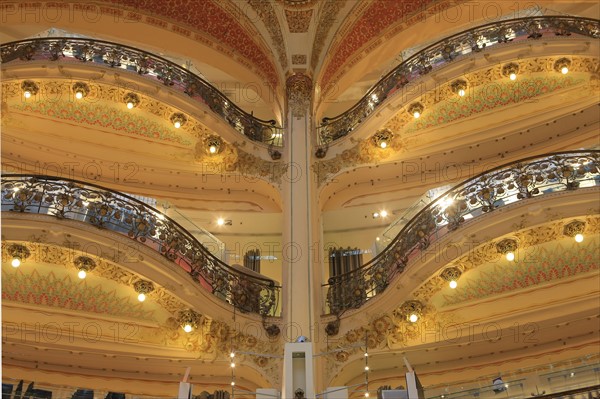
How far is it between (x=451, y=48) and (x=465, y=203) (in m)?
3.44

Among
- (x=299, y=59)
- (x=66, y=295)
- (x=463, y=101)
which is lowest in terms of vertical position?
(x=66, y=295)

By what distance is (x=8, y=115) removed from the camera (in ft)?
36.0

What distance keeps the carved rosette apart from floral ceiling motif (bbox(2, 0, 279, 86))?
62cm

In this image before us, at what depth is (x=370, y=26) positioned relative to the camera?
1285 centimetres

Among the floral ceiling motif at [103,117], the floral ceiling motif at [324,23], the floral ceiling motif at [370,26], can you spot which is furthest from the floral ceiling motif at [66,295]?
the floral ceiling motif at [370,26]

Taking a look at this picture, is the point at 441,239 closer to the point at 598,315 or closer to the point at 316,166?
the point at 598,315

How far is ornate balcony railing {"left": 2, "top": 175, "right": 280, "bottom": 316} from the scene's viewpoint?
28.1 ft

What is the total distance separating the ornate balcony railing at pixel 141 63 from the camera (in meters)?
10.6

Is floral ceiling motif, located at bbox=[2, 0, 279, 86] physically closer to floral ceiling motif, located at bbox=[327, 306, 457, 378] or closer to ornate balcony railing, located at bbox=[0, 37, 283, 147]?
ornate balcony railing, located at bbox=[0, 37, 283, 147]

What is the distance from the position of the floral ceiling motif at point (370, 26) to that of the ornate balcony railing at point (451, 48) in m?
1.24

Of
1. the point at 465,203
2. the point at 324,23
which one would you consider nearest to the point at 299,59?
the point at 324,23

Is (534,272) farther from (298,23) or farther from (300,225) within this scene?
(298,23)

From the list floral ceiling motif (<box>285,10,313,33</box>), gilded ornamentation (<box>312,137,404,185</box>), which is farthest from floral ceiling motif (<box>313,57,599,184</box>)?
floral ceiling motif (<box>285,10,313,33</box>)

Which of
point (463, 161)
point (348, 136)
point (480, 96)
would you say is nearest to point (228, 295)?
point (348, 136)
